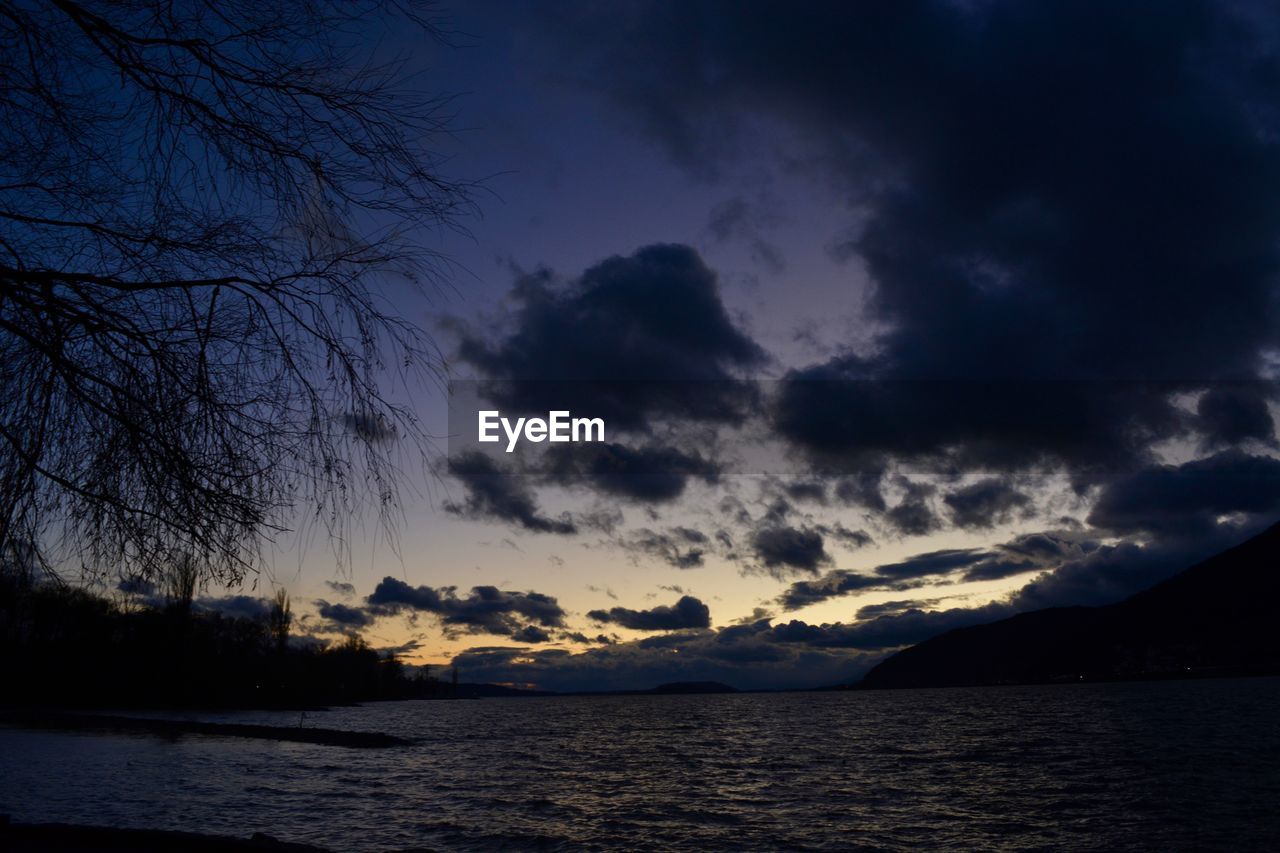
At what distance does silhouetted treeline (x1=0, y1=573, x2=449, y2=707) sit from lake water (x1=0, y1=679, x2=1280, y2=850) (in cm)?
631

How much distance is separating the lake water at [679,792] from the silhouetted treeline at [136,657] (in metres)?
6.31

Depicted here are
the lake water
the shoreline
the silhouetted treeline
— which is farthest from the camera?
the shoreline

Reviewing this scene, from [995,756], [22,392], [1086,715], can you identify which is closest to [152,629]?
[22,392]

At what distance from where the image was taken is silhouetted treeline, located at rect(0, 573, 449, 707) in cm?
504

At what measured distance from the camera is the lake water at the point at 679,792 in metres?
28.5

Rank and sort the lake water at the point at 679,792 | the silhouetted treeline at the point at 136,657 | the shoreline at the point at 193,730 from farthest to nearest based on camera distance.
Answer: the shoreline at the point at 193,730 → the lake water at the point at 679,792 → the silhouetted treeline at the point at 136,657

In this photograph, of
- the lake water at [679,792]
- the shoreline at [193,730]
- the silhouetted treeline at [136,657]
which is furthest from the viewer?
the shoreline at [193,730]

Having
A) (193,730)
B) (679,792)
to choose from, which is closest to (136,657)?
(193,730)

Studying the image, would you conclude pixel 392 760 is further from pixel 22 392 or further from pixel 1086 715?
pixel 1086 715

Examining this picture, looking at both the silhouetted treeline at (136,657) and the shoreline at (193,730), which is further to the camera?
the shoreline at (193,730)

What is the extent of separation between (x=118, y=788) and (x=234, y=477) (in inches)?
1595

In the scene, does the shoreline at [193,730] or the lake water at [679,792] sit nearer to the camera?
the lake water at [679,792]

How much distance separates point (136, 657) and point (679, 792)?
91806mm

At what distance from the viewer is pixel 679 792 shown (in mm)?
42125
